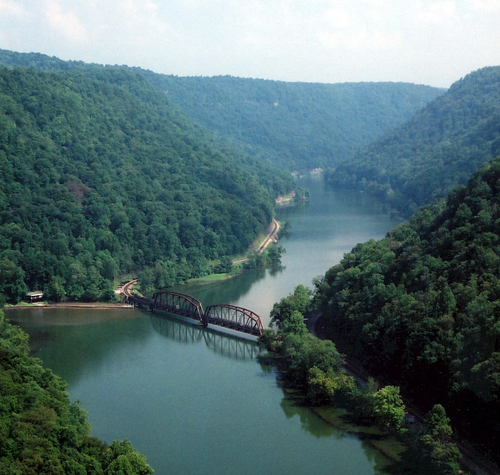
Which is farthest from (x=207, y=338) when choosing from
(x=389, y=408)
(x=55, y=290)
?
(x=389, y=408)

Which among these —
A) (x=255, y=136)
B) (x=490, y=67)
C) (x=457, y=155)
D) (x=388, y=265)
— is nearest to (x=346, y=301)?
(x=388, y=265)

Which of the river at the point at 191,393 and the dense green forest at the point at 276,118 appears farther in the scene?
the dense green forest at the point at 276,118

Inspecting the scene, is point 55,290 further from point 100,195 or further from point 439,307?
point 439,307

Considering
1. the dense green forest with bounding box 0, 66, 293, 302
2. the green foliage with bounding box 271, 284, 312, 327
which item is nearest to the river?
the green foliage with bounding box 271, 284, 312, 327

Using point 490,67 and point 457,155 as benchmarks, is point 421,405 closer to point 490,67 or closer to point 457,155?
point 457,155

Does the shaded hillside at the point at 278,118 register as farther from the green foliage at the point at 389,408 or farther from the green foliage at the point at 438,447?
the green foliage at the point at 438,447

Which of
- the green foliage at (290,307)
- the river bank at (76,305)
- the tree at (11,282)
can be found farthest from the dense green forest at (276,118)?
the green foliage at (290,307)

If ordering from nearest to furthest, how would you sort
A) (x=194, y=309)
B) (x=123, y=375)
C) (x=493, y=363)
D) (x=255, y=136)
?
(x=493, y=363) → (x=123, y=375) → (x=194, y=309) → (x=255, y=136)
